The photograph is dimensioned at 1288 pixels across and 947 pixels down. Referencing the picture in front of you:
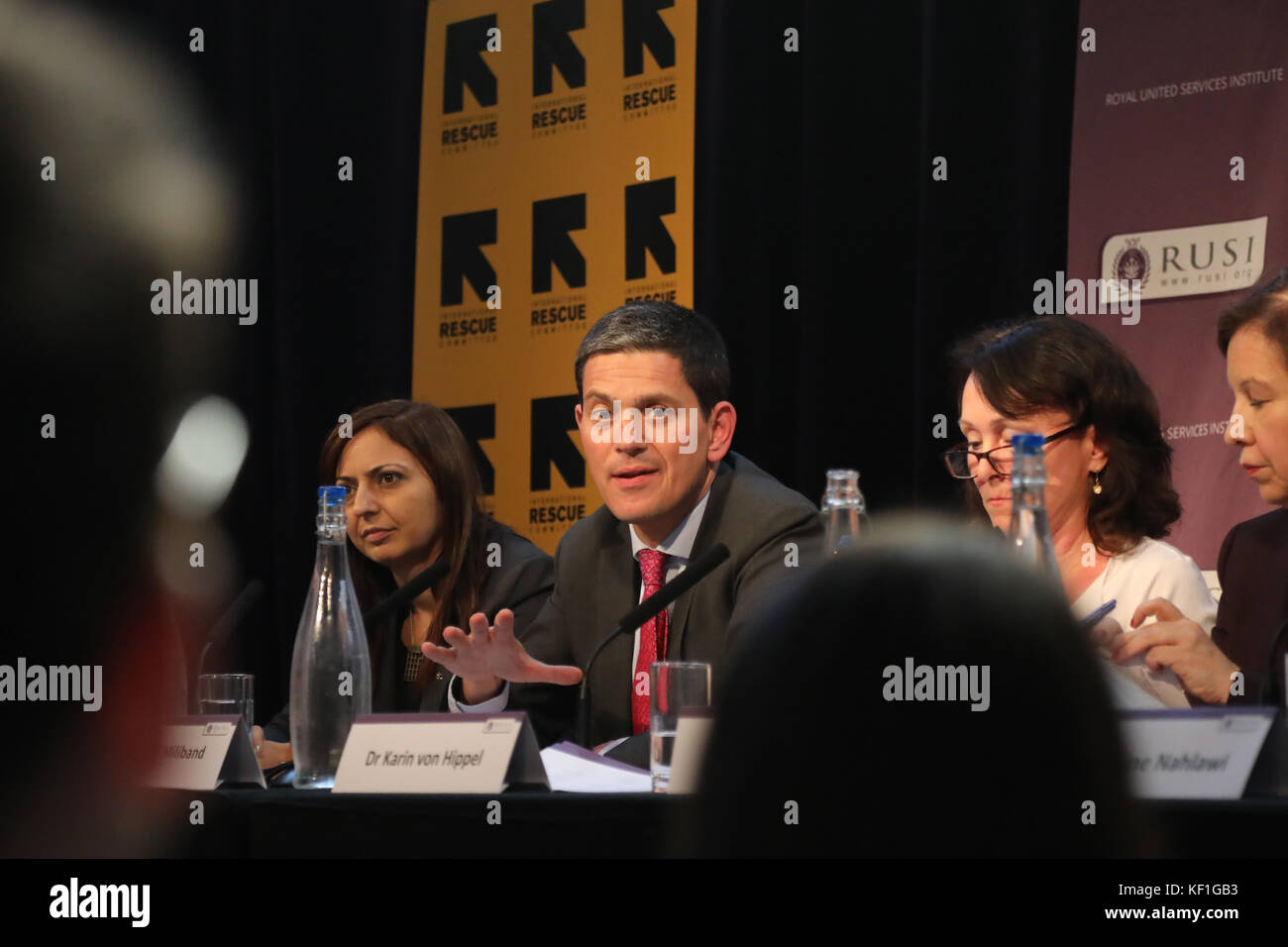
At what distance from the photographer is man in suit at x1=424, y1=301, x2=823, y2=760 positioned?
2.39 metres

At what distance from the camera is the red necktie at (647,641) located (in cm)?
232

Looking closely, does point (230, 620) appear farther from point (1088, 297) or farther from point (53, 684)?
point (1088, 297)

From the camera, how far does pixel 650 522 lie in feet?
8.65

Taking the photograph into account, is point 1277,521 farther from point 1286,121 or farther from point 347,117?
point 347,117

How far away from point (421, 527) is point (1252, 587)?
168 cm

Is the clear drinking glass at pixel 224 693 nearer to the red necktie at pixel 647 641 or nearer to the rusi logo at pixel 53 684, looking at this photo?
the red necktie at pixel 647 641

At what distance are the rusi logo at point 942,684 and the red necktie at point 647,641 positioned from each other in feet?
5.61

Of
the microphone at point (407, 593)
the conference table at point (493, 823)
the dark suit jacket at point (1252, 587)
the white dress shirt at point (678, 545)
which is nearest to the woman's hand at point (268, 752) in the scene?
the microphone at point (407, 593)

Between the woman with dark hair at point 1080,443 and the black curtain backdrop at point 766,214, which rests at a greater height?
the black curtain backdrop at point 766,214

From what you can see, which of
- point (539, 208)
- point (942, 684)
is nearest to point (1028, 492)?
point (942, 684)
